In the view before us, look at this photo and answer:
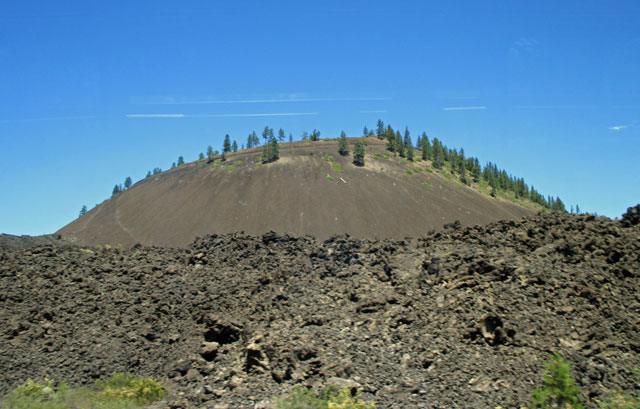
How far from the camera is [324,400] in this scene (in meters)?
10.1

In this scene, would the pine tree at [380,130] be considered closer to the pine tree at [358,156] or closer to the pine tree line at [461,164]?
the pine tree line at [461,164]

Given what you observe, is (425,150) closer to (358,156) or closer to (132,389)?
(358,156)

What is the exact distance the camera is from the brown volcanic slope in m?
53.8

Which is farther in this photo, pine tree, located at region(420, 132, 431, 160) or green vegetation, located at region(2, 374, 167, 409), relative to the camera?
pine tree, located at region(420, 132, 431, 160)

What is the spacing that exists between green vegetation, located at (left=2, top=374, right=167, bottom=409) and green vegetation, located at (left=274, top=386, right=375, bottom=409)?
10.6 feet

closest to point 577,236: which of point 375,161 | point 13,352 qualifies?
point 13,352

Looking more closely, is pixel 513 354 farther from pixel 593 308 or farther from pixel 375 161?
pixel 375 161

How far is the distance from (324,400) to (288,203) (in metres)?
48.4

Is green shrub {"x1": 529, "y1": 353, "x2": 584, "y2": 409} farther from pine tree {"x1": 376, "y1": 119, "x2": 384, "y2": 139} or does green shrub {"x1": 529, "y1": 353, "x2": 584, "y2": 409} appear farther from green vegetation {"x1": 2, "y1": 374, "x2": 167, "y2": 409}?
pine tree {"x1": 376, "y1": 119, "x2": 384, "y2": 139}

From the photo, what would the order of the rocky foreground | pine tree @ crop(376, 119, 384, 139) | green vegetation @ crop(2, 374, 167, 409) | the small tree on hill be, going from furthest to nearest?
pine tree @ crop(376, 119, 384, 139)
the small tree on hill
the rocky foreground
green vegetation @ crop(2, 374, 167, 409)

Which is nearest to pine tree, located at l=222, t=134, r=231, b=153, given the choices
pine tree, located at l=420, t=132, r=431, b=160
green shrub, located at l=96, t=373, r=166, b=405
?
pine tree, located at l=420, t=132, r=431, b=160

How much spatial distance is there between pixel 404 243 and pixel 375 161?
55.2 m

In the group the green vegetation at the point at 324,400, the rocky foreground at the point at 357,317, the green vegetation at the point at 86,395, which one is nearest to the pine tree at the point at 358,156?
the rocky foreground at the point at 357,317

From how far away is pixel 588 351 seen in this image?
10812 mm
